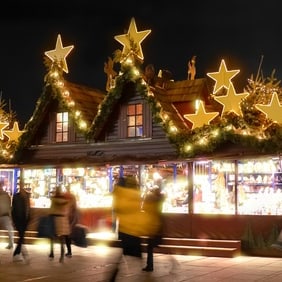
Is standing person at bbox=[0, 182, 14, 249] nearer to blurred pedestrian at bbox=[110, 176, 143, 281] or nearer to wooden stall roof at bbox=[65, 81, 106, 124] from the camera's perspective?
blurred pedestrian at bbox=[110, 176, 143, 281]

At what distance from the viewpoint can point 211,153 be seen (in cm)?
1753

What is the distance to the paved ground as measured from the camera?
11.3 m

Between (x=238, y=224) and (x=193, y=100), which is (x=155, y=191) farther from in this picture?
(x=193, y=100)

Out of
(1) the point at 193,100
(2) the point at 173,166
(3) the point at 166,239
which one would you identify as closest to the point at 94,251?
(3) the point at 166,239

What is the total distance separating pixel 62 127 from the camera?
21875 millimetres

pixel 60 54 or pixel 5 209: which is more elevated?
pixel 60 54

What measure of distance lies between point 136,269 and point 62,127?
1052 centimetres

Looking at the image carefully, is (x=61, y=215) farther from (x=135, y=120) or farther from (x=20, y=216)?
(x=135, y=120)

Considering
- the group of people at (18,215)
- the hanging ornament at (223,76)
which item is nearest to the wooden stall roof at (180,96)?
the hanging ornament at (223,76)

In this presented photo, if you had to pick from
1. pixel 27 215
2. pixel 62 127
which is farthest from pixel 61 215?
pixel 62 127

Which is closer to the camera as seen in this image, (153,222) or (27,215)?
(153,222)

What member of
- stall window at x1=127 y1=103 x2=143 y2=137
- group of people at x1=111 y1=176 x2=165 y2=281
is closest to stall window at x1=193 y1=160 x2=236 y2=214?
stall window at x1=127 y1=103 x2=143 y2=137

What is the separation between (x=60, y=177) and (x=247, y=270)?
1048cm

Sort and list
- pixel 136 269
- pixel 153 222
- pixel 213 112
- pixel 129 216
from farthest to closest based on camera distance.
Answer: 1. pixel 213 112
2. pixel 136 269
3. pixel 153 222
4. pixel 129 216
